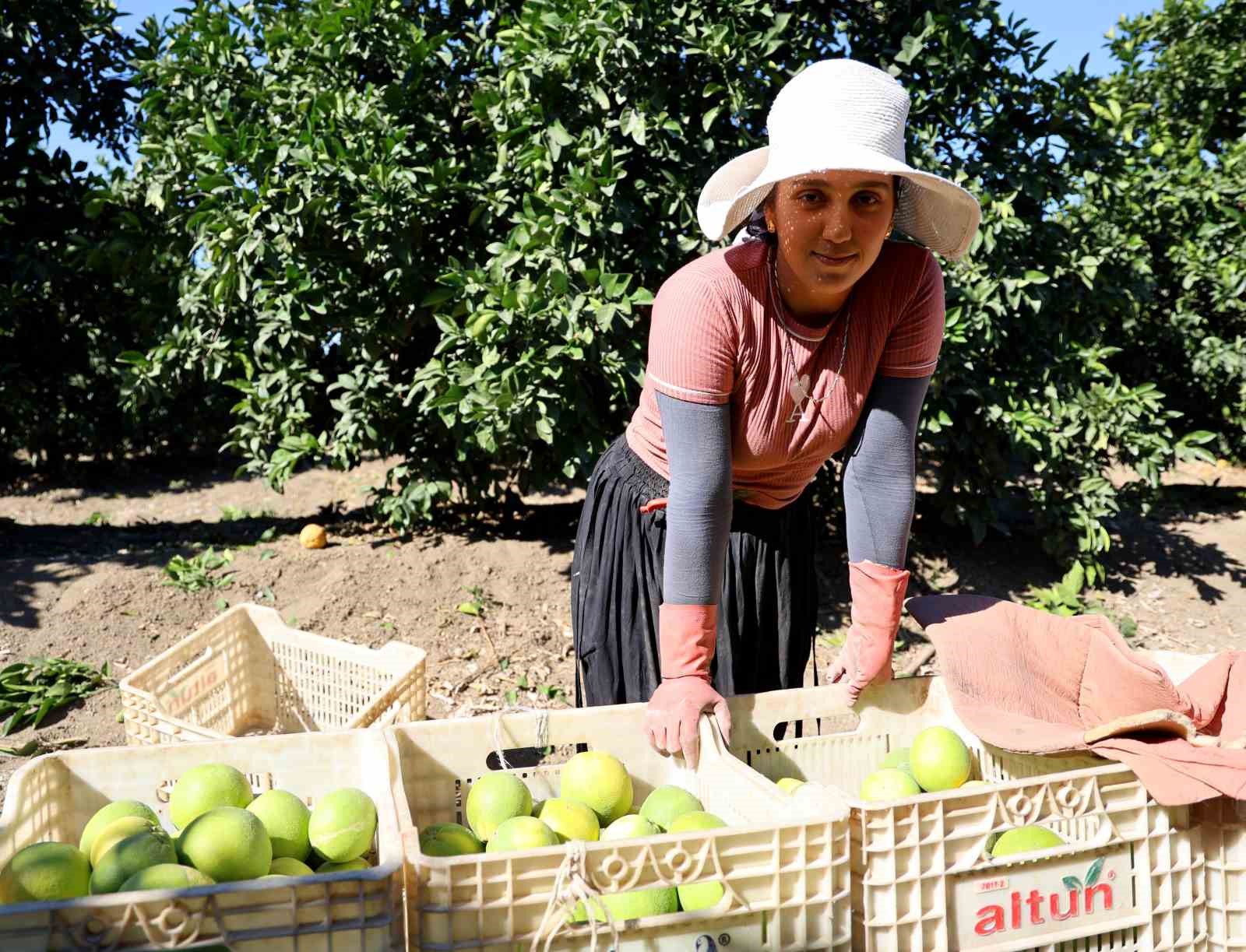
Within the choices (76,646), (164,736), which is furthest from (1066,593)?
(76,646)

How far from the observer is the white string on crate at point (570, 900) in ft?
5.05

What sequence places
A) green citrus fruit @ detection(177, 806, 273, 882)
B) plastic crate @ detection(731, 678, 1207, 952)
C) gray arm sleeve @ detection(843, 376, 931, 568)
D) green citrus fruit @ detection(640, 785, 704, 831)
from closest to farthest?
green citrus fruit @ detection(177, 806, 273, 882) → plastic crate @ detection(731, 678, 1207, 952) → green citrus fruit @ detection(640, 785, 704, 831) → gray arm sleeve @ detection(843, 376, 931, 568)

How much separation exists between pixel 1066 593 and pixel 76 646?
15.4 feet

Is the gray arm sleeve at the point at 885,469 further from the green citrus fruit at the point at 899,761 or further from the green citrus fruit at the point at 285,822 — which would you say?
the green citrus fruit at the point at 285,822

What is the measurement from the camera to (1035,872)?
1.82 m

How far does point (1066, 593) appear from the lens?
5512mm

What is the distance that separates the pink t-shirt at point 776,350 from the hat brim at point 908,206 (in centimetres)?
6

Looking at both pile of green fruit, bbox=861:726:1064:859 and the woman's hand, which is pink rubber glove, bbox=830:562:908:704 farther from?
the woman's hand

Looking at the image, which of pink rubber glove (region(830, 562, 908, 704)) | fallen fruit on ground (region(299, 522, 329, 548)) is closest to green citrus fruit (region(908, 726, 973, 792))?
pink rubber glove (region(830, 562, 908, 704))

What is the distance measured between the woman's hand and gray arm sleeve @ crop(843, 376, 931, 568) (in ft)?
1.72

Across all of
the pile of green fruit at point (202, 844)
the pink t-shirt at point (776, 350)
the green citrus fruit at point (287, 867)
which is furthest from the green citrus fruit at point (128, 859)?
the pink t-shirt at point (776, 350)

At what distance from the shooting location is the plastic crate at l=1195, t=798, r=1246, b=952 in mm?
1951

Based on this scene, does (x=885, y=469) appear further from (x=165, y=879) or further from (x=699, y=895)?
(x=165, y=879)

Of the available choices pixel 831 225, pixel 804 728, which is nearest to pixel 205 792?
pixel 804 728
